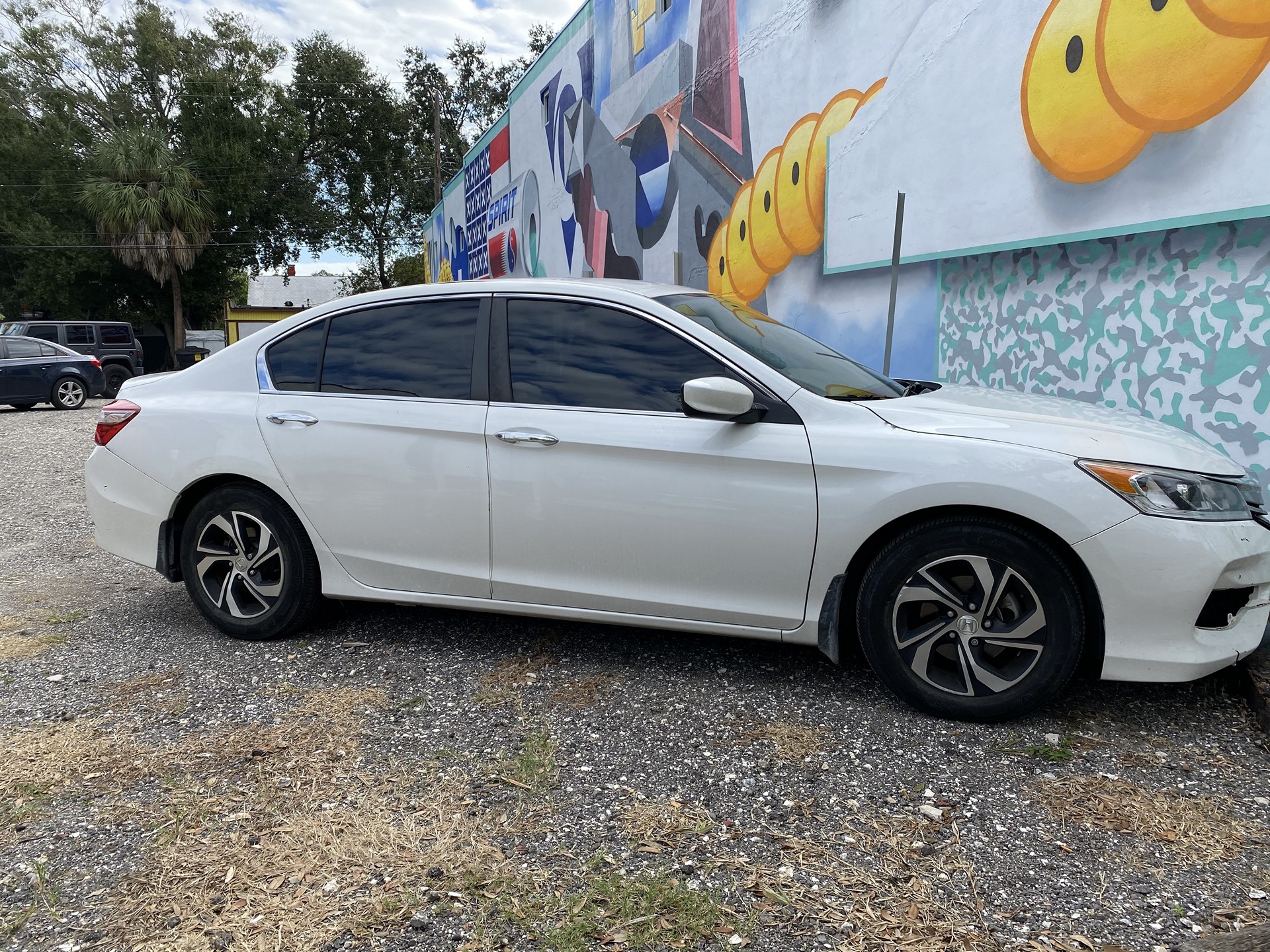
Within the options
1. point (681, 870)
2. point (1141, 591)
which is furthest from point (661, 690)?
point (1141, 591)

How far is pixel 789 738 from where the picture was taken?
3.01m

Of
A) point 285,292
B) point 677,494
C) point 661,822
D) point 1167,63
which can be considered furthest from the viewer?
point 285,292

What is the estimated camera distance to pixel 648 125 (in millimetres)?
10734

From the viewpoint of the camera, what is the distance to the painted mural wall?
13.7ft

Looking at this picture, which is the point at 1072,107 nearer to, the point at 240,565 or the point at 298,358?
the point at 298,358

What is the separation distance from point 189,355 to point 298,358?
2927 cm

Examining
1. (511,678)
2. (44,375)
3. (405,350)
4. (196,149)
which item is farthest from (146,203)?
(511,678)

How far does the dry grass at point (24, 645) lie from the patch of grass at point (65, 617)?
0.20m

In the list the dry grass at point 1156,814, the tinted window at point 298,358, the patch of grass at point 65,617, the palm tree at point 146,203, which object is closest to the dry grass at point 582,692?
the dry grass at point 1156,814

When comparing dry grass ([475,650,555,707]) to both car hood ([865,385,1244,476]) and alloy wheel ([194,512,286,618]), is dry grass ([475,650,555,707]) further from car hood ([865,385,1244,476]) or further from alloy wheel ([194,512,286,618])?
car hood ([865,385,1244,476])

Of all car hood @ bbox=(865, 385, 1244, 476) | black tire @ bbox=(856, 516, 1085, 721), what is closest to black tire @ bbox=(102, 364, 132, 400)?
car hood @ bbox=(865, 385, 1244, 476)

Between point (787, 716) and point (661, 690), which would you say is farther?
point (661, 690)

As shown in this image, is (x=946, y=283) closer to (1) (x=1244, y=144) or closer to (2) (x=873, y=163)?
(2) (x=873, y=163)

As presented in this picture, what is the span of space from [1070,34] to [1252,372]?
2197 millimetres
